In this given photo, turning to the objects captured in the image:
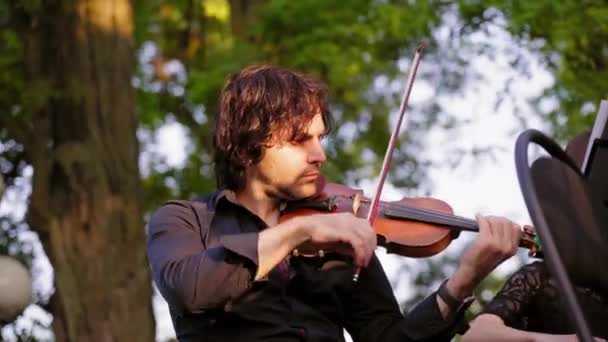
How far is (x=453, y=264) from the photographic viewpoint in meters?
13.2

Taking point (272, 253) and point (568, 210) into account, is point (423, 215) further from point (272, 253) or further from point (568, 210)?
point (568, 210)

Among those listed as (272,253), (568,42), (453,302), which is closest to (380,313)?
(453,302)

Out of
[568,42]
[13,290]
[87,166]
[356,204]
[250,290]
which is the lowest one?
[13,290]

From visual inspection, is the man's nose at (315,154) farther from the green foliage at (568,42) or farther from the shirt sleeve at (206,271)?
the green foliage at (568,42)

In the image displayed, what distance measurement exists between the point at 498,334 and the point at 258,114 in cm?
84

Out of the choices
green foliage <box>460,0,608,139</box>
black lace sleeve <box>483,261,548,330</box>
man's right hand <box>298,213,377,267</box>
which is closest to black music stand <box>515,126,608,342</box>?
man's right hand <box>298,213,377,267</box>

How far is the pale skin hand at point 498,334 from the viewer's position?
380 centimetres

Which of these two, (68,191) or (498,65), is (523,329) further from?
(498,65)

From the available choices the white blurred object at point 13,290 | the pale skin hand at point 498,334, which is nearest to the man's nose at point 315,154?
the pale skin hand at point 498,334

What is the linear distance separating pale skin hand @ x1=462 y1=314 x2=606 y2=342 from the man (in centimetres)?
10

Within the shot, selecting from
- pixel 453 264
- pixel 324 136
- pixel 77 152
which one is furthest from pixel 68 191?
pixel 324 136

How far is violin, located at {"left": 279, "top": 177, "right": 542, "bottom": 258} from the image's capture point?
4.13 metres

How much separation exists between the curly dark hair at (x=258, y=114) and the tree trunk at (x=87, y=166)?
509 centimetres

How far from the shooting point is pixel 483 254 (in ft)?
12.5
